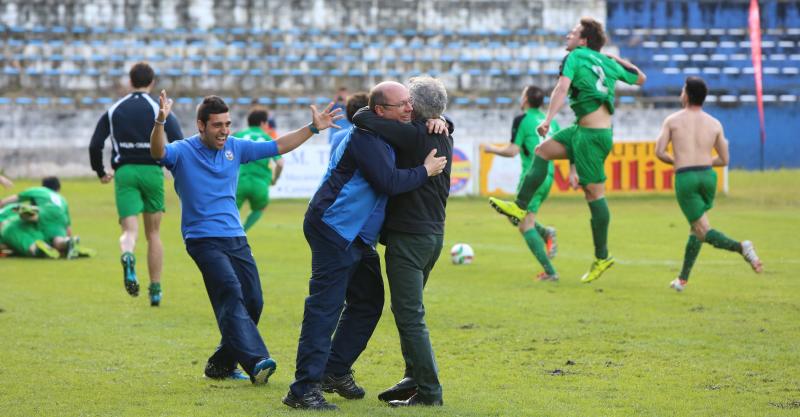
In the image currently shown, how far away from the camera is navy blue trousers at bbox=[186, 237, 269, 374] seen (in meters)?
6.60

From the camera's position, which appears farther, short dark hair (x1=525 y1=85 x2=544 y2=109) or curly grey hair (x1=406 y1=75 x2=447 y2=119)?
short dark hair (x1=525 y1=85 x2=544 y2=109)

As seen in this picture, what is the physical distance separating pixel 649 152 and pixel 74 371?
19.2 m

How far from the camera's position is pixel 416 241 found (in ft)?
20.0

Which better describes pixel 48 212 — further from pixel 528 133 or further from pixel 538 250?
pixel 538 250

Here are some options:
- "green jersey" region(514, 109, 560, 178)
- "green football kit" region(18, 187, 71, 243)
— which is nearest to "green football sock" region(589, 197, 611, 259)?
"green jersey" region(514, 109, 560, 178)

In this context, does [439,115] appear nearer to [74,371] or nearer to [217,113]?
[217,113]

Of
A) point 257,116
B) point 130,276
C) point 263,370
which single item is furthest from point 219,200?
point 257,116

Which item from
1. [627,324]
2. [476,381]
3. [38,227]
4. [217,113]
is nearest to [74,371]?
[217,113]

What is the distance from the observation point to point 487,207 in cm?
2262

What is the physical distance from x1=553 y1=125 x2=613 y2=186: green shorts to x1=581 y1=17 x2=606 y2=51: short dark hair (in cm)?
78

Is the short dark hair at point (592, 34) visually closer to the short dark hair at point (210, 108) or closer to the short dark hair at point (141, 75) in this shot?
the short dark hair at point (141, 75)

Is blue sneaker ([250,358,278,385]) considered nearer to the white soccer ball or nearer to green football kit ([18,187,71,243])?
the white soccer ball

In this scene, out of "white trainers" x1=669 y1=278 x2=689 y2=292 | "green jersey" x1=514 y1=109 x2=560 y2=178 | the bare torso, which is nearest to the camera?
the bare torso

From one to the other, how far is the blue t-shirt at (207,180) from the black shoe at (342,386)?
1.21m
